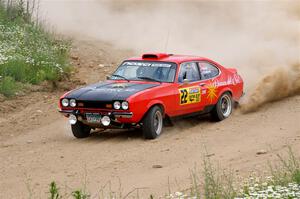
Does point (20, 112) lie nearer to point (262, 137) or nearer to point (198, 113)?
point (198, 113)

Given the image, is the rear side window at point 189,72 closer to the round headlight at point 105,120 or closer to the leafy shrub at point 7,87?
the round headlight at point 105,120

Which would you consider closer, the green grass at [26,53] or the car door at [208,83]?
the car door at [208,83]

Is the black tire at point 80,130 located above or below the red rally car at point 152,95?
below

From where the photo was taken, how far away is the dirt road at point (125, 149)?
927cm

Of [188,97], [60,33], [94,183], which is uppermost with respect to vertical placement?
[60,33]

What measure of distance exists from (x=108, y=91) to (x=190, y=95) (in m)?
1.74

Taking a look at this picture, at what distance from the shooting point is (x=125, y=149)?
11289 mm

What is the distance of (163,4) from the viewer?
26.2 metres

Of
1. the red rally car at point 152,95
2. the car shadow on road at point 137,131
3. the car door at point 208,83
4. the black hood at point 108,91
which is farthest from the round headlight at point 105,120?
the car door at point 208,83

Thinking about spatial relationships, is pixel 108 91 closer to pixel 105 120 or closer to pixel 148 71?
pixel 105 120

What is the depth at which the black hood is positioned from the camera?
1169 centimetres

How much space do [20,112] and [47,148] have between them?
10.6ft

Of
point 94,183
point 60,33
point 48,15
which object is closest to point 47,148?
point 94,183

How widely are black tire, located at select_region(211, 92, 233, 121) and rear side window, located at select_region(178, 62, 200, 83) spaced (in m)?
0.75
